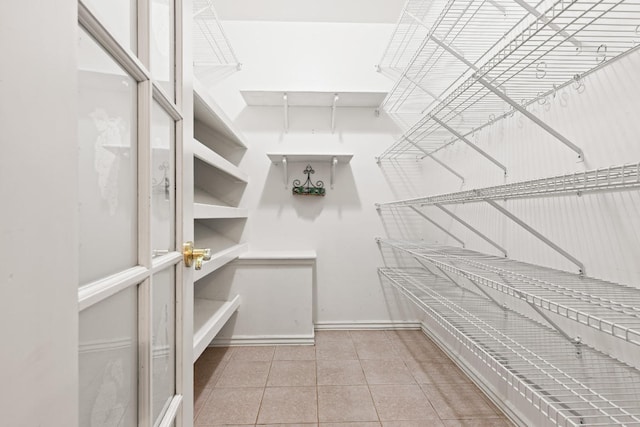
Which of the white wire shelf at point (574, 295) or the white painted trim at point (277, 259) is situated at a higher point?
the white wire shelf at point (574, 295)

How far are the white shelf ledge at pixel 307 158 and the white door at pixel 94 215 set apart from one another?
4.82ft

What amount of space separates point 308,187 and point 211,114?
0.97 metres

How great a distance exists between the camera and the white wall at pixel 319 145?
254 centimetres

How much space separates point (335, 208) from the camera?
2.59 meters

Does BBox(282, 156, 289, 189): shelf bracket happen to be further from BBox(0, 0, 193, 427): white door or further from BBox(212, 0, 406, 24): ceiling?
BBox(0, 0, 193, 427): white door

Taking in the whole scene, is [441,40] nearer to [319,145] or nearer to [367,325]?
[319,145]

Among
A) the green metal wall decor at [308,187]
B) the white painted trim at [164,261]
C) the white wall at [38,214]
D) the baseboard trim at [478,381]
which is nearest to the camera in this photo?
the white wall at [38,214]

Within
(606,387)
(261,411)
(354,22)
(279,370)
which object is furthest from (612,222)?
(354,22)

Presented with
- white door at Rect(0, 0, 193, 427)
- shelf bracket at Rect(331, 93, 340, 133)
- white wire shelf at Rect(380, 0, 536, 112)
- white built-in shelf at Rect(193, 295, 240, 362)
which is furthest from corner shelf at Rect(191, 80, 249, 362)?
white wire shelf at Rect(380, 0, 536, 112)

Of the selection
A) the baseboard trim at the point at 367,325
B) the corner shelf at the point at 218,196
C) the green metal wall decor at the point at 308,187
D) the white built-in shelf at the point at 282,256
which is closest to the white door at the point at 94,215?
the corner shelf at the point at 218,196

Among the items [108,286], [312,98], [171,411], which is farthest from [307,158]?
[108,286]

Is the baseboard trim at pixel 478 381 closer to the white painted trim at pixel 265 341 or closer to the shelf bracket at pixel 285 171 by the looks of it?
the white painted trim at pixel 265 341

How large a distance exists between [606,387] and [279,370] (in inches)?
60.2

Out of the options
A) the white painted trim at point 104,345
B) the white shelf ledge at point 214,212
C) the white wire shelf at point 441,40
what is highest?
the white wire shelf at point 441,40
